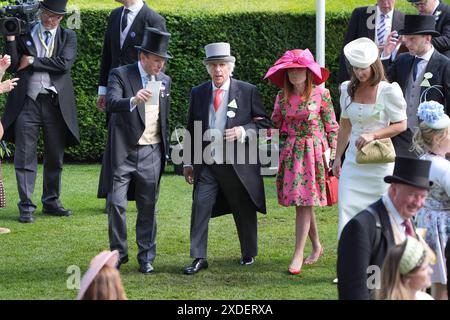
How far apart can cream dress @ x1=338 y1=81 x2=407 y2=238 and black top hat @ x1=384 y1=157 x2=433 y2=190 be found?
2.23 m

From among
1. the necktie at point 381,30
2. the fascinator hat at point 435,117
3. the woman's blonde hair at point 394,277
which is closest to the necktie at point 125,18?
the necktie at point 381,30

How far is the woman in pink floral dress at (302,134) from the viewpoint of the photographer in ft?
29.1

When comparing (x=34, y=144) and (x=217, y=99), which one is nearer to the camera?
(x=217, y=99)

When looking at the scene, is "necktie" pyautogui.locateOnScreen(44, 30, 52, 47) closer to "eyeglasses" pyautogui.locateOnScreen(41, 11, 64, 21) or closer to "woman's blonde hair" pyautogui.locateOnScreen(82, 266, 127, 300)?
"eyeglasses" pyautogui.locateOnScreen(41, 11, 64, 21)

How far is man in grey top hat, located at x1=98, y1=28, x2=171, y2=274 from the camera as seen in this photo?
8867mm

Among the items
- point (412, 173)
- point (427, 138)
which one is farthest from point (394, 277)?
point (427, 138)

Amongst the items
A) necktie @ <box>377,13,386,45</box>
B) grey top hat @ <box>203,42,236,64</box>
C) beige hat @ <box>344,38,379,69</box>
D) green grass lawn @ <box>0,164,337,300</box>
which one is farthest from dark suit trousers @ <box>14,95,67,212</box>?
beige hat @ <box>344,38,379,69</box>

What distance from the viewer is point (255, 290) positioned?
832 centimetres

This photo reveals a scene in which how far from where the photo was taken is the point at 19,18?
10.8 metres

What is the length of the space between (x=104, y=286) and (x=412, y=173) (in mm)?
1818

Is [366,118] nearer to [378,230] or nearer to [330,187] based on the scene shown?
[330,187]

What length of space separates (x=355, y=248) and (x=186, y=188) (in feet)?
23.5

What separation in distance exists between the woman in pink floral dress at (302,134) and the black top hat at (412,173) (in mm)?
2958
